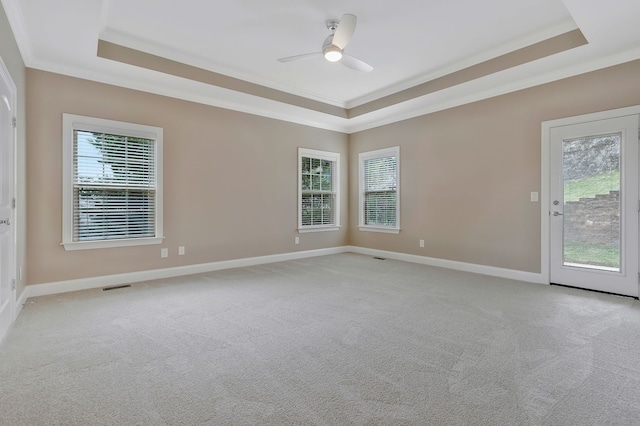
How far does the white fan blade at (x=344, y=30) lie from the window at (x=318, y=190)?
285 centimetres

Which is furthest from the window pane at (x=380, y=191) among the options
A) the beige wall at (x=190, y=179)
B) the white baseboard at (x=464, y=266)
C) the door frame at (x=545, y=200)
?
the door frame at (x=545, y=200)

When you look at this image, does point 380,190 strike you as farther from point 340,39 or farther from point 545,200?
point 340,39

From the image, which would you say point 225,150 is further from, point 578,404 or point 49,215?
point 578,404

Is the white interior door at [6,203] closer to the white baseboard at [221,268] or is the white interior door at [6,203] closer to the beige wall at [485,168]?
the white baseboard at [221,268]

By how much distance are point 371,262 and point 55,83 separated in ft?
16.2

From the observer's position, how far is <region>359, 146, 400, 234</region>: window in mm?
5914

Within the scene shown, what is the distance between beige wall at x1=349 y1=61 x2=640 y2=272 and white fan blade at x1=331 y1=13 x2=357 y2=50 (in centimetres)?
260

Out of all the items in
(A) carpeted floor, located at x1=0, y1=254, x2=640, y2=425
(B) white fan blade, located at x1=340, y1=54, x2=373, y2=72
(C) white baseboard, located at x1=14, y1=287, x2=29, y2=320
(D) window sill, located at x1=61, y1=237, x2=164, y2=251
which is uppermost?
(B) white fan blade, located at x1=340, y1=54, x2=373, y2=72

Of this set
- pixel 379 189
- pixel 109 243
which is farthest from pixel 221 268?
pixel 379 189

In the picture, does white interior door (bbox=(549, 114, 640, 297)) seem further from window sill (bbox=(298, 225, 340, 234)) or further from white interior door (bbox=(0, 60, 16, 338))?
white interior door (bbox=(0, 60, 16, 338))

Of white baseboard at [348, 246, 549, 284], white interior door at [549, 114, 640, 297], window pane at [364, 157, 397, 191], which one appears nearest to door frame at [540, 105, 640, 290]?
white interior door at [549, 114, 640, 297]

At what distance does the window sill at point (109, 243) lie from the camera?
Answer: 3.78 m

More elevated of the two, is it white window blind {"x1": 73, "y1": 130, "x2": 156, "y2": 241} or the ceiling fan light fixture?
the ceiling fan light fixture

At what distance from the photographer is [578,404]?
164 cm
